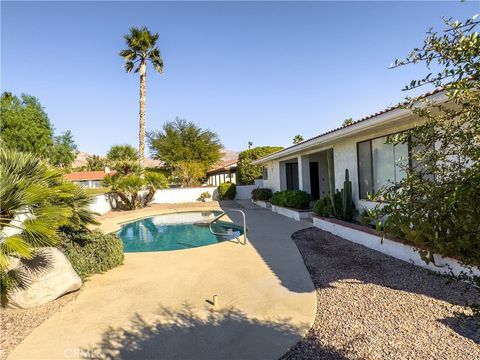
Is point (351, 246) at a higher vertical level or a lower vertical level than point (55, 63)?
lower

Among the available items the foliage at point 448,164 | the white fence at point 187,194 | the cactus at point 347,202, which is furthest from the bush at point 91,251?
the white fence at point 187,194

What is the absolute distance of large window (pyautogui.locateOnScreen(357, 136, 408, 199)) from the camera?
27.7 ft

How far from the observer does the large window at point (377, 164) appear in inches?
332

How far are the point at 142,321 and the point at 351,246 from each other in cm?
637

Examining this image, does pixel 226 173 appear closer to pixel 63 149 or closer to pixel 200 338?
pixel 63 149

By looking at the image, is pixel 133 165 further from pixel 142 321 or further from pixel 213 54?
pixel 142 321

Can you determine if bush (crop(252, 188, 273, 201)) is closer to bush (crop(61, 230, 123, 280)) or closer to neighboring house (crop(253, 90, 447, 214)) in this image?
neighboring house (crop(253, 90, 447, 214))

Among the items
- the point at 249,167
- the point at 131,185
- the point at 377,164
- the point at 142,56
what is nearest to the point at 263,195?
the point at 249,167

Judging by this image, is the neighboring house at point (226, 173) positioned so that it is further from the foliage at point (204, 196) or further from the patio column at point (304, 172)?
the patio column at point (304, 172)

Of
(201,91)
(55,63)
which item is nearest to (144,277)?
(55,63)

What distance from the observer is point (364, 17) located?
29.3ft

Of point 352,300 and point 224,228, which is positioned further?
point 224,228

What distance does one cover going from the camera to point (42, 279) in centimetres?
529

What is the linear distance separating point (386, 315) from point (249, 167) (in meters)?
26.2
